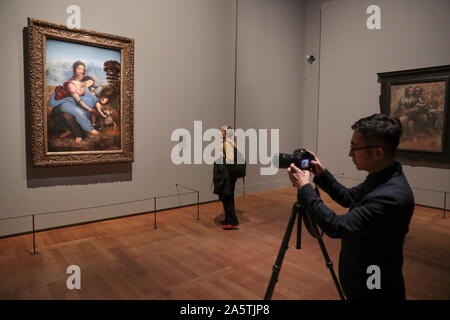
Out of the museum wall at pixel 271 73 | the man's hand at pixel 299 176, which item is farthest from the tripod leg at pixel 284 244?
the museum wall at pixel 271 73

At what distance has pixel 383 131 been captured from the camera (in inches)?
73.8

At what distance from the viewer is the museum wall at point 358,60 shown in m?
7.03

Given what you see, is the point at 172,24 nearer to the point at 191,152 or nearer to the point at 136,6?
the point at 136,6

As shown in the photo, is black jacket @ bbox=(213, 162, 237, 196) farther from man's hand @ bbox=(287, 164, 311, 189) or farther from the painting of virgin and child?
man's hand @ bbox=(287, 164, 311, 189)

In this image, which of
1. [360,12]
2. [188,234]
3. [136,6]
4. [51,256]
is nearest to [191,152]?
[188,234]

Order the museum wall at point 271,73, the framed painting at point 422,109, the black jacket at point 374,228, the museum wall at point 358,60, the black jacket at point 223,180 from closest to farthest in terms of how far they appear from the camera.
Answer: the black jacket at point 374,228
the black jacket at point 223,180
the framed painting at point 422,109
the museum wall at point 358,60
the museum wall at point 271,73

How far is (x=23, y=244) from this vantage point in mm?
4812

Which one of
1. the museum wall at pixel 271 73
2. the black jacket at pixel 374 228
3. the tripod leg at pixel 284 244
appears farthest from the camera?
the museum wall at pixel 271 73

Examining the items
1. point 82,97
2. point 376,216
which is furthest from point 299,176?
point 82,97

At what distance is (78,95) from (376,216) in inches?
201

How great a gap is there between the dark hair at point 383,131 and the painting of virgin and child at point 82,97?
4860 mm

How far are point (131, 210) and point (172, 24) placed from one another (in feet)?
12.1

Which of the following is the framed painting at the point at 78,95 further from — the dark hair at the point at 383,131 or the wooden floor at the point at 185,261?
the dark hair at the point at 383,131

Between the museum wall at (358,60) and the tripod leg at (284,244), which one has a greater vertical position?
the museum wall at (358,60)
